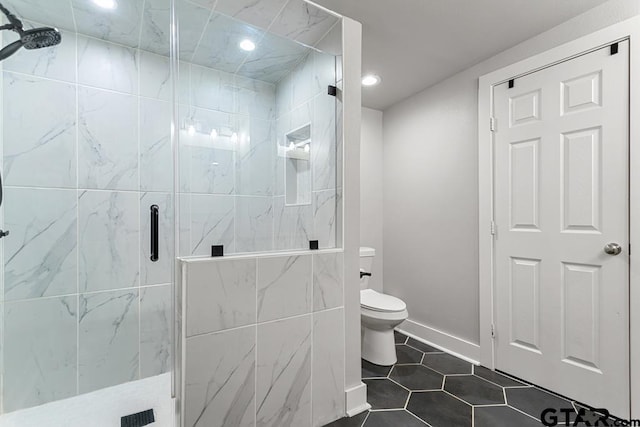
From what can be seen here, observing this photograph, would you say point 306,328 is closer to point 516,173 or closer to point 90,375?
point 90,375

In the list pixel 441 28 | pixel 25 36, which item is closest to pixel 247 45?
pixel 25 36

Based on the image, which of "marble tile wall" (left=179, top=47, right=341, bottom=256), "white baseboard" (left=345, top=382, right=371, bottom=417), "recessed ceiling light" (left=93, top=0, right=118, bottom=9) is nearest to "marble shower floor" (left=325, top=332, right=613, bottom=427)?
"white baseboard" (left=345, top=382, right=371, bottom=417)

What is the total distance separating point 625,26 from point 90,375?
141 inches

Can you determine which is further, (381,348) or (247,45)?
(381,348)

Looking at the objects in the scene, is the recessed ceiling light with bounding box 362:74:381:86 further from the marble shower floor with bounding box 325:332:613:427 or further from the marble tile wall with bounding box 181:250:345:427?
the marble shower floor with bounding box 325:332:613:427

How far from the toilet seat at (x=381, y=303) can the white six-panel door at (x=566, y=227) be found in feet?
2.34

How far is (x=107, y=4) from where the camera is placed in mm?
1508

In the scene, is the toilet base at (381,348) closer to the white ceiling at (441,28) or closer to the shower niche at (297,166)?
the shower niche at (297,166)

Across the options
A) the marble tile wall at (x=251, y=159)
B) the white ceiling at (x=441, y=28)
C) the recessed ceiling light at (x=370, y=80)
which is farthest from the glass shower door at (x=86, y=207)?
the recessed ceiling light at (x=370, y=80)

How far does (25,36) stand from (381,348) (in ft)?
9.16

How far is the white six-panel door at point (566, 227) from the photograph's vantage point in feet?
5.14

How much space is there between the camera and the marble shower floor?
154 centimetres

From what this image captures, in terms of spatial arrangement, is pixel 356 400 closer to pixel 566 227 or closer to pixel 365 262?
Answer: pixel 365 262

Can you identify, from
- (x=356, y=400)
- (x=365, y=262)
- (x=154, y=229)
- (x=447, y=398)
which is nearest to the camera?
(x=154, y=229)
